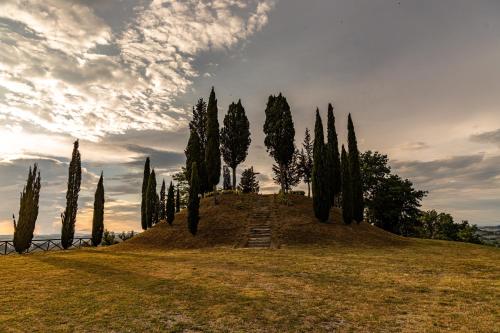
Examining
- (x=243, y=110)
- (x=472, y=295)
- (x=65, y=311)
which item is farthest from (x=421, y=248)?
(x=243, y=110)

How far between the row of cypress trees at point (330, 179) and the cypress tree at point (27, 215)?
2621cm

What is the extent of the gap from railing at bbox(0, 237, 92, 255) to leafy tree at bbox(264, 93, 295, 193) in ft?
80.3

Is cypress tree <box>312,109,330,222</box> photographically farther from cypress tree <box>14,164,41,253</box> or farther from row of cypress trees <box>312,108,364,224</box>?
cypress tree <box>14,164,41,253</box>

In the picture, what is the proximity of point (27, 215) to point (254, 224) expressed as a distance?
20705 millimetres

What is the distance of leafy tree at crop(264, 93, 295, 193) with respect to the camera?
4072 centimetres

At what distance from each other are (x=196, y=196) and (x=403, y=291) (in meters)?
23.2

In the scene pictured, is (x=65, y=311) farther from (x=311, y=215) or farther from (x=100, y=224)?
(x=100, y=224)

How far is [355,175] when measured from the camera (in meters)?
34.8

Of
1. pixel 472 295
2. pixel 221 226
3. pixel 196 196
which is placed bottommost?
pixel 472 295

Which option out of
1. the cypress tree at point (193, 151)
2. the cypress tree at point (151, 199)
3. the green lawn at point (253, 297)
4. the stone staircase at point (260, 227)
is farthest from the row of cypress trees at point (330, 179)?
the cypress tree at point (151, 199)

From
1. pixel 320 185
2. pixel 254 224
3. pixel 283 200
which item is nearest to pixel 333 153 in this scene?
pixel 320 185

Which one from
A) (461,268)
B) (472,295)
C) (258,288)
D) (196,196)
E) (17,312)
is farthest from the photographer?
(196,196)

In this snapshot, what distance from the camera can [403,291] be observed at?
1184 centimetres

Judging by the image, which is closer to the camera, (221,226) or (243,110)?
(221,226)
